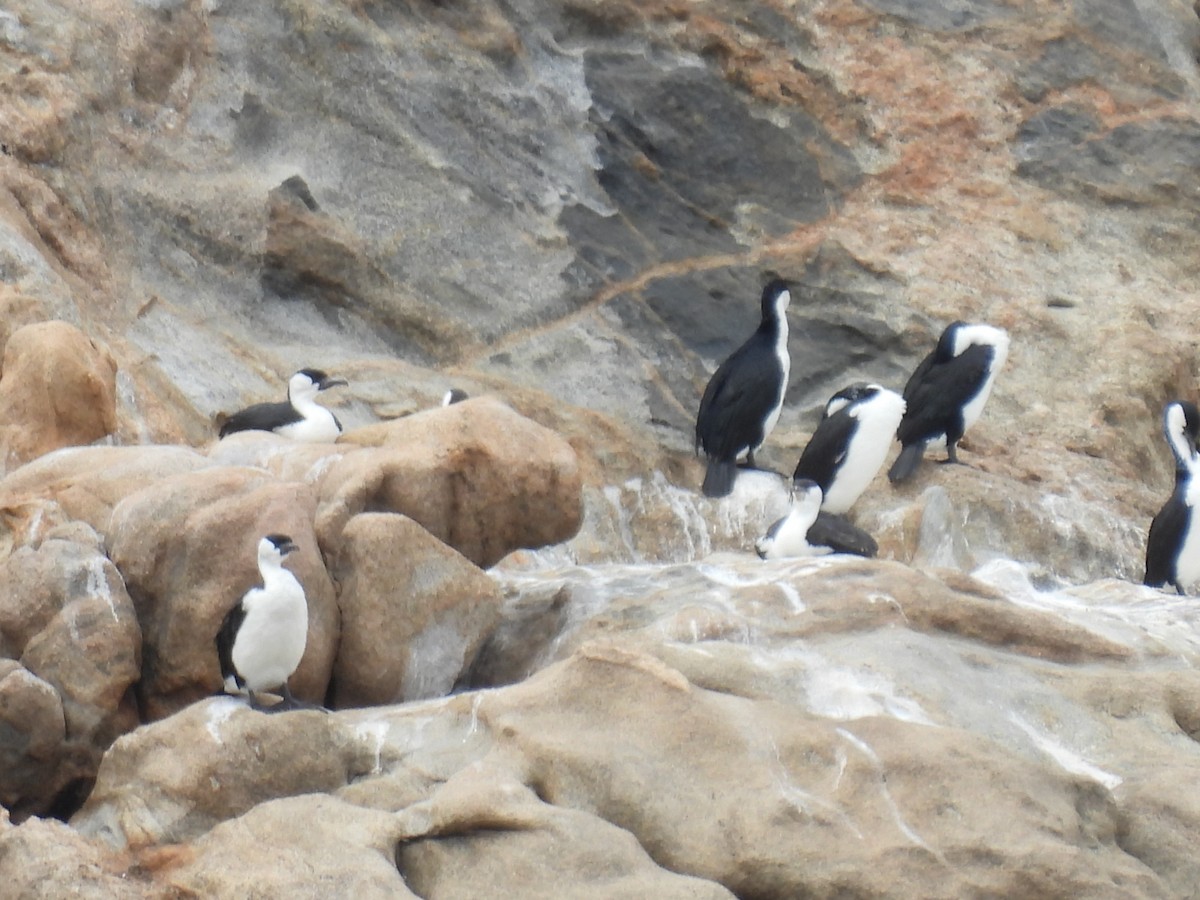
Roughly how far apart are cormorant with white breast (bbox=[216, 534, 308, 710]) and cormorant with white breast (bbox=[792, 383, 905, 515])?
4866 millimetres

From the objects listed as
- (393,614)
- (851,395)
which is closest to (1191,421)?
(851,395)

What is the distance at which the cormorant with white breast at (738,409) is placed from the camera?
1207 centimetres

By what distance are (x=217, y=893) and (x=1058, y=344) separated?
32.4 ft

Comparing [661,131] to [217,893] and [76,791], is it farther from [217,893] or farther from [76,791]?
[217,893]

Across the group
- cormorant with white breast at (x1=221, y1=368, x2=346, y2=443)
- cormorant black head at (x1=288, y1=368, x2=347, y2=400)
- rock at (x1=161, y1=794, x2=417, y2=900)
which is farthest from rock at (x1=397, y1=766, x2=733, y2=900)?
cormorant black head at (x1=288, y1=368, x2=347, y2=400)

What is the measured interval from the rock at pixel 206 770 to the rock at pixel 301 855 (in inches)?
18.3

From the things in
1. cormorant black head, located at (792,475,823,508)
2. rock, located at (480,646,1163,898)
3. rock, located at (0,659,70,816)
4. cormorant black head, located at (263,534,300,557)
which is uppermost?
cormorant black head, located at (263,534,300,557)

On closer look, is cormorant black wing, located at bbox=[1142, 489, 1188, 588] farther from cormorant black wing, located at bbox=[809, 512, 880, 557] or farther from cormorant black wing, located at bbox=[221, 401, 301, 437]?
cormorant black wing, located at bbox=[221, 401, 301, 437]

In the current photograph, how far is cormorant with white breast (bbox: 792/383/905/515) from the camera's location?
1165 centimetres

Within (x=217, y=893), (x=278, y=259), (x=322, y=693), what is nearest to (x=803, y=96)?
(x=278, y=259)

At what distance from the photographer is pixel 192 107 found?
1338cm

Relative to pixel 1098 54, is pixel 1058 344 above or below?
below

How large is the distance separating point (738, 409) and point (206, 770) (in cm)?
603

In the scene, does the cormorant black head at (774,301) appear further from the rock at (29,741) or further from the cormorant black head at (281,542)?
the rock at (29,741)
